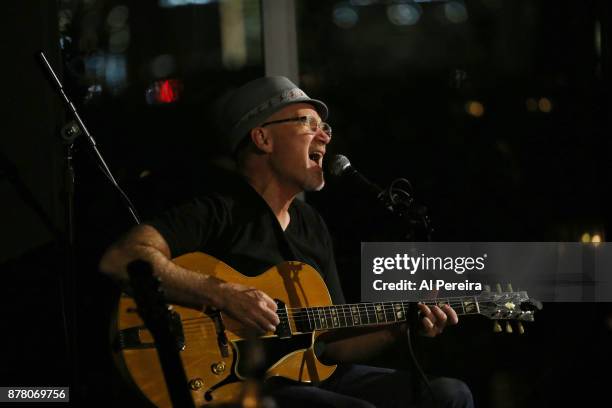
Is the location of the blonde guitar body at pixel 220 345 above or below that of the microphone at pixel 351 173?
below

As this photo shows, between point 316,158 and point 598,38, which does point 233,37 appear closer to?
point 316,158

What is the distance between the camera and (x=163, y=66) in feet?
12.8

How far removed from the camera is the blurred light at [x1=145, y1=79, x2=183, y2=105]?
12.6 feet

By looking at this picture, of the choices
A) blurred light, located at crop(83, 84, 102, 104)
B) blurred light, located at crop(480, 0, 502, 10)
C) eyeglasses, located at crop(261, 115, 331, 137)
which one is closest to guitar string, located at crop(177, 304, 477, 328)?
eyeglasses, located at crop(261, 115, 331, 137)

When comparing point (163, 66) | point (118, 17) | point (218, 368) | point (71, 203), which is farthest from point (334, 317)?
point (118, 17)

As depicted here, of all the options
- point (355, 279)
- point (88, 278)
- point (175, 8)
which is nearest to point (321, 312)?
point (355, 279)

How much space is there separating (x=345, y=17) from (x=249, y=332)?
228cm

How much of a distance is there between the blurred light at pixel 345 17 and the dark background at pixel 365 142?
13 millimetres

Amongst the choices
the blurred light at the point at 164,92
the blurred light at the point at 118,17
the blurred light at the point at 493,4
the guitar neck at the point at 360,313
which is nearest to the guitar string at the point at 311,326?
the guitar neck at the point at 360,313

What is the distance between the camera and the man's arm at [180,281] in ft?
10.2

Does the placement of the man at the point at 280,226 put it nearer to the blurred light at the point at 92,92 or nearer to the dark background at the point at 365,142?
the dark background at the point at 365,142

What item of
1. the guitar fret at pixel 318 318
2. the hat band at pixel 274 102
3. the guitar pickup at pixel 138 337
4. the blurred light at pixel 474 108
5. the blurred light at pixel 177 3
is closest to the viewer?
the guitar pickup at pixel 138 337

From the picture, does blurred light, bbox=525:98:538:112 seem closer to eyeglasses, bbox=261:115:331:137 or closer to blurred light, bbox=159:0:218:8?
eyeglasses, bbox=261:115:331:137

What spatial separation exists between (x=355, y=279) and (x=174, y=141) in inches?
39.1
